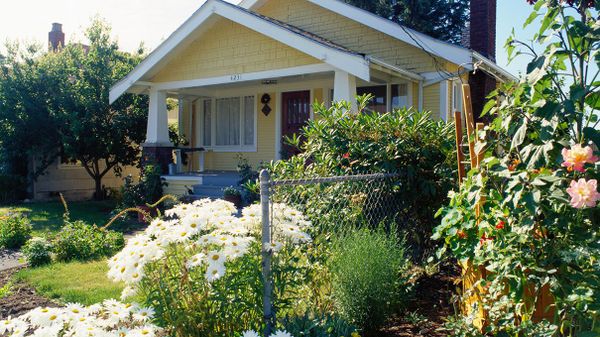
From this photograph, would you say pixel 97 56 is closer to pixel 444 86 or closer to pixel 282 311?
pixel 444 86

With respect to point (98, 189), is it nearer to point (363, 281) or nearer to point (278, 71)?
point (278, 71)

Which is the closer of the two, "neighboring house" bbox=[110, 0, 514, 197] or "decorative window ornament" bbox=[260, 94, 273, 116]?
"neighboring house" bbox=[110, 0, 514, 197]

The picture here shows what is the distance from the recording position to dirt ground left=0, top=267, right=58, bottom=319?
4824mm

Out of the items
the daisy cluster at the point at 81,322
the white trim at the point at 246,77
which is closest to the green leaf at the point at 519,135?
the daisy cluster at the point at 81,322

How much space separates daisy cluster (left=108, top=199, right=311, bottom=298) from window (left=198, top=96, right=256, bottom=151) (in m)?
10.2

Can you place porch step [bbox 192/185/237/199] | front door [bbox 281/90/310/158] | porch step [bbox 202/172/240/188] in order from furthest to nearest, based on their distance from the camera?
front door [bbox 281/90/310/158] → porch step [bbox 202/172/240/188] → porch step [bbox 192/185/237/199]

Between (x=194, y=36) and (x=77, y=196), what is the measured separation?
783cm

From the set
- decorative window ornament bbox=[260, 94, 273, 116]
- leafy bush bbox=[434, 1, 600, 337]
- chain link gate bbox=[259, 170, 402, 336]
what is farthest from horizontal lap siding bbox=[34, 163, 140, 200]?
leafy bush bbox=[434, 1, 600, 337]

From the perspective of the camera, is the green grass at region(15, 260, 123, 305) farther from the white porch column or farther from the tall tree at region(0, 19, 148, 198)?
the tall tree at region(0, 19, 148, 198)

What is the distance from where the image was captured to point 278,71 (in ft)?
33.6

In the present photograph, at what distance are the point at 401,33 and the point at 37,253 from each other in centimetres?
783

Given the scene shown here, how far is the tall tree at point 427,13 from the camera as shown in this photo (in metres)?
21.3

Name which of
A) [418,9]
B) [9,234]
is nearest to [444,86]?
[9,234]

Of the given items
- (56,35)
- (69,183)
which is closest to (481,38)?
(69,183)
